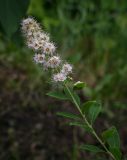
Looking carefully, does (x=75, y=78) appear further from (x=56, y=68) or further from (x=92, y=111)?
(x=56, y=68)

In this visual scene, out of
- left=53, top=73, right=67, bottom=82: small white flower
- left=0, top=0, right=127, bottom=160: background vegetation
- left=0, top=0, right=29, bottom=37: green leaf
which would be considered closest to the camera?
left=53, top=73, right=67, bottom=82: small white flower

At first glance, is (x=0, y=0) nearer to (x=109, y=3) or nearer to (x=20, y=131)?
(x=20, y=131)

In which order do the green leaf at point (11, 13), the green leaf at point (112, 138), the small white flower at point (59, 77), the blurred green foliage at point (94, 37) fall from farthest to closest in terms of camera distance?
the blurred green foliage at point (94, 37) < the green leaf at point (11, 13) < the green leaf at point (112, 138) < the small white flower at point (59, 77)

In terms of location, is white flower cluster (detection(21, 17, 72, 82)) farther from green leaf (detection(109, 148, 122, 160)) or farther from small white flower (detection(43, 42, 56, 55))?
green leaf (detection(109, 148, 122, 160))

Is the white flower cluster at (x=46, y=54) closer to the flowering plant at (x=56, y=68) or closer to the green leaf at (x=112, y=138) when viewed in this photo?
the flowering plant at (x=56, y=68)

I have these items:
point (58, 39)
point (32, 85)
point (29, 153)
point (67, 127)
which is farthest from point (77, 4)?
point (29, 153)

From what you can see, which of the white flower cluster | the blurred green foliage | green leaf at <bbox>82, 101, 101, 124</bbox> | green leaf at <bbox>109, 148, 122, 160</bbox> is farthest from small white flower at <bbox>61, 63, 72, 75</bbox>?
the blurred green foliage

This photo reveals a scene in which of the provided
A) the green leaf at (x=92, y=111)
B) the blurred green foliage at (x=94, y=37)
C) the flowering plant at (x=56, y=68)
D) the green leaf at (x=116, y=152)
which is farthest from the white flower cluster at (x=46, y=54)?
the blurred green foliage at (x=94, y=37)
